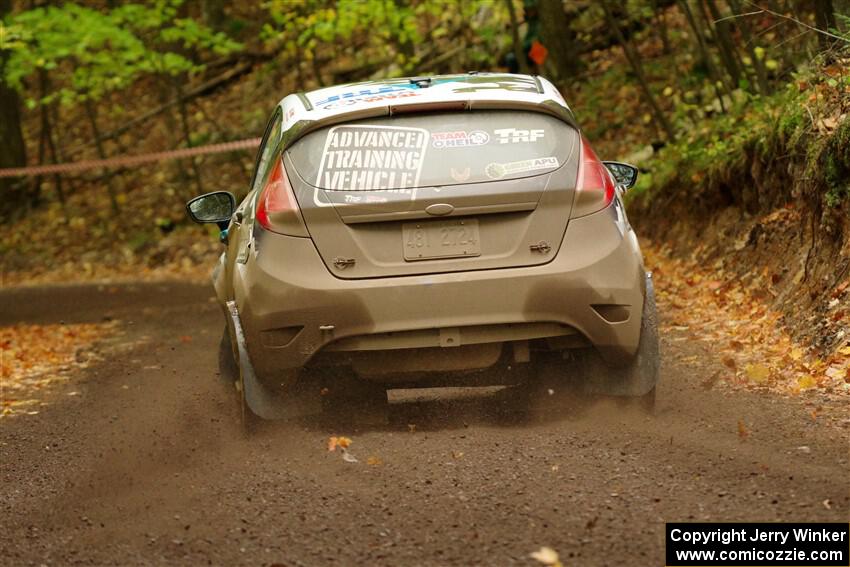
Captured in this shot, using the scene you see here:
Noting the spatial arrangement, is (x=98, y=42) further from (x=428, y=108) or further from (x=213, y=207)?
(x=428, y=108)

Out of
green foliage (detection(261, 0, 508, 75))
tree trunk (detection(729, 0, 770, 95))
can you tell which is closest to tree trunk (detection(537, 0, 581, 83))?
green foliage (detection(261, 0, 508, 75))

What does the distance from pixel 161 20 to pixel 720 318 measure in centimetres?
1366

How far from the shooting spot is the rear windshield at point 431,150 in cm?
620

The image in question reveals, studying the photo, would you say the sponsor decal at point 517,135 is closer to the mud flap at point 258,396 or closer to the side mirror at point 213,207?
the mud flap at point 258,396

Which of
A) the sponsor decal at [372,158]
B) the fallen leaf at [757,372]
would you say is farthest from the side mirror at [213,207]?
the fallen leaf at [757,372]

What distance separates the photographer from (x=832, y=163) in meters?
8.97

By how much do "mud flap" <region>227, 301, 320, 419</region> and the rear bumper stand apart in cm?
19

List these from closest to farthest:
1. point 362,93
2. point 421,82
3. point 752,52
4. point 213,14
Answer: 1. point 362,93
2. point 421,82
3. point 752,52
4. point 213,14

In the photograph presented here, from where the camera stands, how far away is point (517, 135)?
6.35 metres

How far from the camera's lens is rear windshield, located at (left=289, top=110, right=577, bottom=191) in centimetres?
620

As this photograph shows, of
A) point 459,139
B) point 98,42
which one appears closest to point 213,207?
point 459,139

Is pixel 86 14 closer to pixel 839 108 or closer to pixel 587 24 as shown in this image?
pixel 587 24

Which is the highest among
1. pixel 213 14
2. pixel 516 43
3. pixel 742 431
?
pixel 742 431

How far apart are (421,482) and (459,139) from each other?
1.77m
